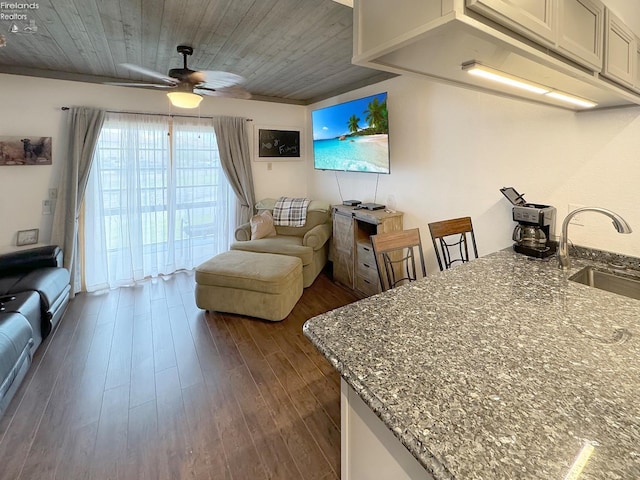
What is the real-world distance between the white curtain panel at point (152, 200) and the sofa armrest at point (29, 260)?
612 millimetres

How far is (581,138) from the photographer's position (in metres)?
1.87

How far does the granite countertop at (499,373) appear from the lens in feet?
1.95

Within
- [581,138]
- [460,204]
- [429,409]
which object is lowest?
[429,409]

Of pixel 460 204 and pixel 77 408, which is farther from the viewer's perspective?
pixel 460 204

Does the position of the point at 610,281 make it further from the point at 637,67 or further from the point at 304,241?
the point at 304,241

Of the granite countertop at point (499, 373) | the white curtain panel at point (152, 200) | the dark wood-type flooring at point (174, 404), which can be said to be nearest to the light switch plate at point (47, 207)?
the white curtain panel at point (152, 200)

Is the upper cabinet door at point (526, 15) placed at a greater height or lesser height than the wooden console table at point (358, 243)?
greater

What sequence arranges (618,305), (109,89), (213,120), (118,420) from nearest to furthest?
(618,305) → (118,420) → (109,89) → (213,120)

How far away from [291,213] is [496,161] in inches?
99.9

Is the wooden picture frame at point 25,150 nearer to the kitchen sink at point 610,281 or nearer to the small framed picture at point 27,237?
the small framed picture at point 27,237

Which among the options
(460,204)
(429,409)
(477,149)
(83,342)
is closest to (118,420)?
(83,342)

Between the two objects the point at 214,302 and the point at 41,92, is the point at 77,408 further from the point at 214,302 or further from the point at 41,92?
the point at 41,92

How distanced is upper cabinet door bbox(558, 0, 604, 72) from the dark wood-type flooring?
197 cm

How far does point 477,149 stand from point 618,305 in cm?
165
